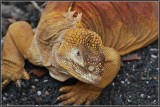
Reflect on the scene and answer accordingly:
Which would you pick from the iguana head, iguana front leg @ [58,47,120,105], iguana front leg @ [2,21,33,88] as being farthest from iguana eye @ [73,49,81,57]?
iguana front leg @ [2,21,33,88]

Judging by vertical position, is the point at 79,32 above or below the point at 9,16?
above

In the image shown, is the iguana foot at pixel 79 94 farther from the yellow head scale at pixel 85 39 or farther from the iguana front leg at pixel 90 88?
the yellow head scale at pixel 85 39

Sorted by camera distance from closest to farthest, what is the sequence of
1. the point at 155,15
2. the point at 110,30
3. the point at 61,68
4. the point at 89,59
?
the point at 89,59 → the point at 61,68 → the point at 110,30 → the point at 155,15

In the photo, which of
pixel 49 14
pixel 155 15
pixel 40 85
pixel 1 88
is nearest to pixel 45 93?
pixel 40 85

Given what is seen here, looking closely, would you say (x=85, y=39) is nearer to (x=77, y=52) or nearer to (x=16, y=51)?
(x=77, y=52)

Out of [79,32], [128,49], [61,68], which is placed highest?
[79,32]

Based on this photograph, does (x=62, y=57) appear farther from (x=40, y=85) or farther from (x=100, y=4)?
(x=100, y=4)

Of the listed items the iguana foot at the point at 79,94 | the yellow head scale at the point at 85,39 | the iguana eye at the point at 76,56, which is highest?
the yellow head scale at the point at 85,39

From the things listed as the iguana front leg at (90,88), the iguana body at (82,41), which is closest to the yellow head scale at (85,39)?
the iguana body at (82,41)
